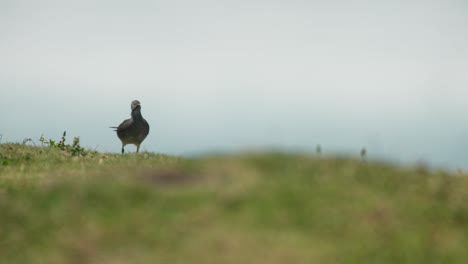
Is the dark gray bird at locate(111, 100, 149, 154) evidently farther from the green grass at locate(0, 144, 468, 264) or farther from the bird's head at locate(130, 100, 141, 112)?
the green grass at locate(0, 144, 468, 264)

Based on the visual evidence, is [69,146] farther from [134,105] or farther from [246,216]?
[246,216]

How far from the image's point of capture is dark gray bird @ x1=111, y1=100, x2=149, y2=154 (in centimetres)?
2931

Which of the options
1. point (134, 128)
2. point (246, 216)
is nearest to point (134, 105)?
point (134, 128)

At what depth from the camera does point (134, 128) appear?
29.3 m

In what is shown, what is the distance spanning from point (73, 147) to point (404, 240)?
61.3ft

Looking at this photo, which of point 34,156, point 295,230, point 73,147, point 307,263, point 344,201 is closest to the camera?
point 307,263

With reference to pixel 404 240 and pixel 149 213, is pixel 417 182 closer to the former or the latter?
pixel 404 240

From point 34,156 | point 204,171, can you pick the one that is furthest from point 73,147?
point 204,171

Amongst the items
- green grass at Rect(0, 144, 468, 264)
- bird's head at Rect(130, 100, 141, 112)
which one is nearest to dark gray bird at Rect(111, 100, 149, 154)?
bird's head at Rect(130, 100, 141, 112)

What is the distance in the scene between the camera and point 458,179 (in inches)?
554

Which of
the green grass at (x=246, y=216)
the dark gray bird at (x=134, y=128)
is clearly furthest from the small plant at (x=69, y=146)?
the green grass at (x=246, y=216)

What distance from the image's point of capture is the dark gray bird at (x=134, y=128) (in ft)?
96.2

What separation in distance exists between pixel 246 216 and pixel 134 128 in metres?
19.2

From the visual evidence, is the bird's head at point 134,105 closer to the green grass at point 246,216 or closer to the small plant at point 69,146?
the small plant at point 69,146
